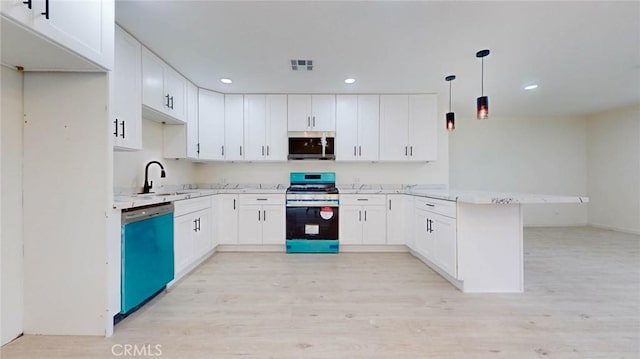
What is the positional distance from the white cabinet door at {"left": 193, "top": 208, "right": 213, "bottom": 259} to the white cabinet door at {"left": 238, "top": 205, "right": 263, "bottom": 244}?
456 mm

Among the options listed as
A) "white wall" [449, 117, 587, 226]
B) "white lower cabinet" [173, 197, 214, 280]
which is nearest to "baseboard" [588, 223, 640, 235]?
"white wall" [449, 117, 587, 226]

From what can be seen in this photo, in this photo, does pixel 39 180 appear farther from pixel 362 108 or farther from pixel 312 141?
pixel 362 108

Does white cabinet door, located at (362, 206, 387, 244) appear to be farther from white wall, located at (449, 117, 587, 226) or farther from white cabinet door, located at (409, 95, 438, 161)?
white wall, located at (449, 117, 587, 226)

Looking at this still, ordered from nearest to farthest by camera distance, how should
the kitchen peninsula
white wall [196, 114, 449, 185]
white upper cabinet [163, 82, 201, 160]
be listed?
the kitchen peninsula, white upper cabinet [163, 82, 201, 160], white wall [196, 114, 449, 185]

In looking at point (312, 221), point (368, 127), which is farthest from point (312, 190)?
point (368, 127)

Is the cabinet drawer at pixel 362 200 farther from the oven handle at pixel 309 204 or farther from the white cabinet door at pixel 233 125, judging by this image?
the white cabinet door at pixel 233 125

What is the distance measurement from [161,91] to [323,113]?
2.16m

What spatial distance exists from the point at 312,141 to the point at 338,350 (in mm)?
2984

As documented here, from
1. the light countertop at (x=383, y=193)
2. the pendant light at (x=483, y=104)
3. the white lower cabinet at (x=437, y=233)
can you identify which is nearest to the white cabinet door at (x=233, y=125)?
the light countertop at (x=383, y=193)

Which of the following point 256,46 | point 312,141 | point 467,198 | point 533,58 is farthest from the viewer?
point 312,141

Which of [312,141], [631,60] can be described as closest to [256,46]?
[312,141]

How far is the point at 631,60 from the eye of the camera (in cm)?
301

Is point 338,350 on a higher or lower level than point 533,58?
lower

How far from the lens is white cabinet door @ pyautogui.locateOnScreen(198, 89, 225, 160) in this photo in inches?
152
